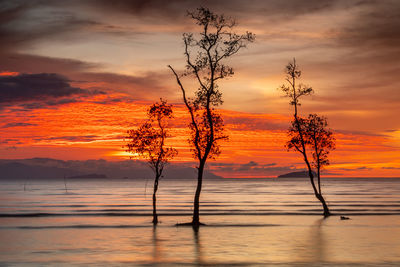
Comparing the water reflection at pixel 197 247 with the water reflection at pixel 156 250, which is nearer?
the water reflection at pixel 197 247

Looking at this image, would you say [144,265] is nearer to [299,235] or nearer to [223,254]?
[223,254]

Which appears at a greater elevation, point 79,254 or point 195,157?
point 195,157

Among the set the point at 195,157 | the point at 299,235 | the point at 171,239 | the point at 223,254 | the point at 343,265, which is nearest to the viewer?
the point at 343,265

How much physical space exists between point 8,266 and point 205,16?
109ft

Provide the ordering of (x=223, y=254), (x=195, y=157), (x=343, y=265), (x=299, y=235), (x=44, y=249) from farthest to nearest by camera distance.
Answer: (x=195, y=157) → (x=299, y=235) → (x=44, y=249) → (x=223, y=254) → (x=343, y=265)

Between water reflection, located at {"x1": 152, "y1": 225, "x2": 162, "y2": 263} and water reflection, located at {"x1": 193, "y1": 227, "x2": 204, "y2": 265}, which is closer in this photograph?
water reflection, located at {"x1": 193, "y1": 227, "x2": 204, "y2": 265}

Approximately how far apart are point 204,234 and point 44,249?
17175 mm

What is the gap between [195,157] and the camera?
61969 millimetres

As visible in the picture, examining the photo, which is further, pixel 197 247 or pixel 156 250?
pixel 197 247

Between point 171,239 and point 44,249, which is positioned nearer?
point 44,249

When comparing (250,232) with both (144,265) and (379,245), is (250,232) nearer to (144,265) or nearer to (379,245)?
(379,245)

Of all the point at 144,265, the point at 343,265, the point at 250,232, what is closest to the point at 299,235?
the point at 250,232

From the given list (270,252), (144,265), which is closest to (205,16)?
(270,252)

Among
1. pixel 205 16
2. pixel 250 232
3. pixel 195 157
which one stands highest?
pixel 205 16
